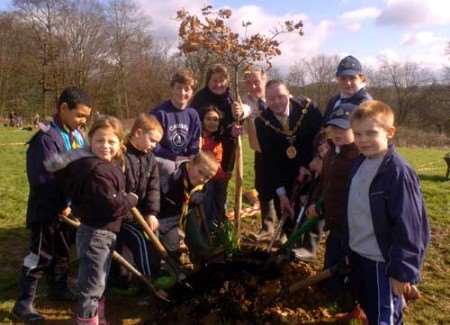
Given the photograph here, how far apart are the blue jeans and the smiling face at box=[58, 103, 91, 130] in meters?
1.02

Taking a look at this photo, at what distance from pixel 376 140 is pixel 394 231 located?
58cm

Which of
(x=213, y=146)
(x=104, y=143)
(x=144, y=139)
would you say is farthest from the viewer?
(x=213, y=146)

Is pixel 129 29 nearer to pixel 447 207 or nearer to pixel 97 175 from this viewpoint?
pixel 447 207

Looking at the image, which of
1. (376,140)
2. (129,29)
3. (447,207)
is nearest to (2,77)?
(129,29)

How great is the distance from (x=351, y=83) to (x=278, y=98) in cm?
73

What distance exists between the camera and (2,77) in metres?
41.7

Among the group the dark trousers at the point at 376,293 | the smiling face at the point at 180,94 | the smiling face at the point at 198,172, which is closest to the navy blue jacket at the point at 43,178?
the smiling face at the point at 198,172

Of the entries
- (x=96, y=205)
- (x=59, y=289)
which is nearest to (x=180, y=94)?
(x=96, y=205)

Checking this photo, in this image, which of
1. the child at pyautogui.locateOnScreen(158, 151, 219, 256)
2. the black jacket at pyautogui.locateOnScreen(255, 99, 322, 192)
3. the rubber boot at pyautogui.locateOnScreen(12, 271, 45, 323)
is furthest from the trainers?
the rubber boot at pyautogui.locateOnScreen(12, 271, 45, 323)

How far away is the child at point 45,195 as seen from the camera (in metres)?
3.95

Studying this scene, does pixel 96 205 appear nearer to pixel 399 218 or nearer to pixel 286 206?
pixel 399 218

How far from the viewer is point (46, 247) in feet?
13.6

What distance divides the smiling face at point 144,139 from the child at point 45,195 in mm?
467

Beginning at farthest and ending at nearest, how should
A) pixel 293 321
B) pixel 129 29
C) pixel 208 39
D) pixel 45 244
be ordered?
pixel 129 29
pixel 208 39
pixel 45 244
pixel 293 321
